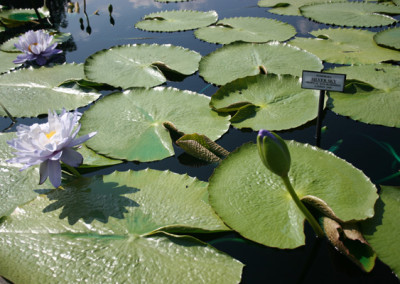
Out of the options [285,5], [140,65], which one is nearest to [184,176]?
[140,65]

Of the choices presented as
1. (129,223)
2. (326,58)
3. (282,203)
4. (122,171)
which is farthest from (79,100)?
(326,58)

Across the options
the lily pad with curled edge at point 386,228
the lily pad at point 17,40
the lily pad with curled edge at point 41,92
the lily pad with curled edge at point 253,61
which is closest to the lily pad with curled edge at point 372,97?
the lily pad with curled edge at point 253,61

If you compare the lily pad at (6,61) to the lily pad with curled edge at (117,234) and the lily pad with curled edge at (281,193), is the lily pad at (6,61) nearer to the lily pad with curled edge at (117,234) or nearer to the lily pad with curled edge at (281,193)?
the lily pad with curled edge at (117,234)

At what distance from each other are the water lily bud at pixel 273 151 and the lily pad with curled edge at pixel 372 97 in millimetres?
944

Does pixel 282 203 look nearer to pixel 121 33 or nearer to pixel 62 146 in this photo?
pixel 62 146

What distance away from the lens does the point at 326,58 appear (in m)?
2.41

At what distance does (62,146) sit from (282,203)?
873 mm

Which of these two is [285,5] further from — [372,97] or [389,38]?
[372,97]

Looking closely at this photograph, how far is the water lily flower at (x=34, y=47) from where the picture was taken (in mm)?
2582

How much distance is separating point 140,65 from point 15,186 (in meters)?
1.30

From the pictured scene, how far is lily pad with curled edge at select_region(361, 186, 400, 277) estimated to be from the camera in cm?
107

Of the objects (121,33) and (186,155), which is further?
(121,33)

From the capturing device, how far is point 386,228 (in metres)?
1.14

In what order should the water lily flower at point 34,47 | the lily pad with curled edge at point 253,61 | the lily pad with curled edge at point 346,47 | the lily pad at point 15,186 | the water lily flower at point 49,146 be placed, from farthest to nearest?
the water lily flower at point 34,47 < the lily pad with curled edge at point 346,47 < the lily pad with curled edge at point 253,61 < the lily pad at point 15,186 < the water lily flower at point 49,146
